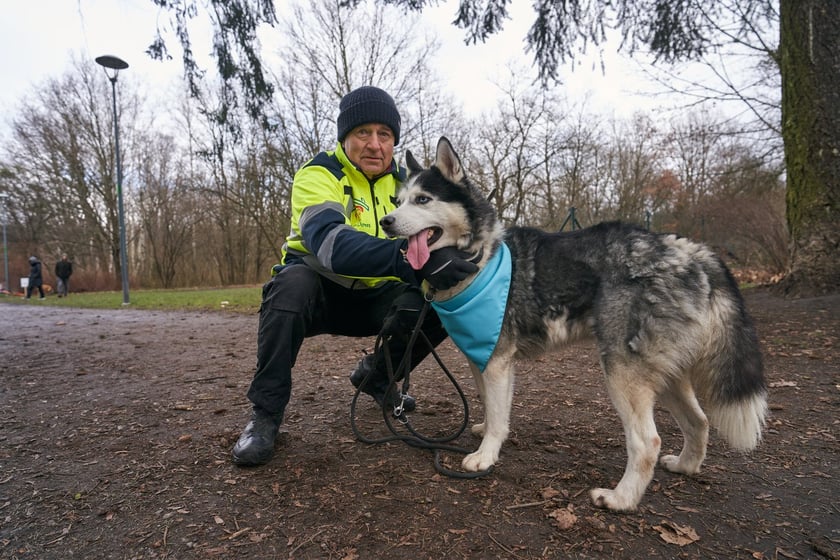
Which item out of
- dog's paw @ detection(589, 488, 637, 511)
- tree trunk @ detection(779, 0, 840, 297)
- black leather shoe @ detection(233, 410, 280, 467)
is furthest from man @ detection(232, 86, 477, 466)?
tree trunk @ detection(779, 0, 840, 297)

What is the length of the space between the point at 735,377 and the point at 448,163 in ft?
6.46

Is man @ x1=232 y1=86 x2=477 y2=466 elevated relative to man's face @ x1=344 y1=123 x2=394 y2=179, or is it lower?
lower

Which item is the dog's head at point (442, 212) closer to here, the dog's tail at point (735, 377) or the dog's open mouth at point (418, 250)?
the dog's open mouth at point (418, 250)

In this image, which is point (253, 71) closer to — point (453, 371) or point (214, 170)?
point (453, 371)

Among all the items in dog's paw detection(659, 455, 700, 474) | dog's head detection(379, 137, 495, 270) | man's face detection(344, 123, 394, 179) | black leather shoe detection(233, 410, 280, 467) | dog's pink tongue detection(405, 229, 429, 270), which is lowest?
dog's paw detection(659, 455, 700, 474)

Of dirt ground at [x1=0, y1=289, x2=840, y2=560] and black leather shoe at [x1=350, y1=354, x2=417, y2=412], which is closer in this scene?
dirt ground at [x1=0, y1=289, x2=840, y2=560]

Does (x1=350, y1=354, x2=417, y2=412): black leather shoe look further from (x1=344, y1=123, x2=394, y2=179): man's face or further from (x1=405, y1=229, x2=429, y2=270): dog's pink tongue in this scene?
(x1=344, y1=123, x2=394, y2=179): man's face

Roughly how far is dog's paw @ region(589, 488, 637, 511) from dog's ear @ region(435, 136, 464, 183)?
1943 mm

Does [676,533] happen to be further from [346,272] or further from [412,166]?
[412,166]

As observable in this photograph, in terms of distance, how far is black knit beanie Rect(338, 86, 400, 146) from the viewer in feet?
10.7

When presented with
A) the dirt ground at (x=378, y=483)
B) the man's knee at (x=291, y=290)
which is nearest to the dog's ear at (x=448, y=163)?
the man's knee at (x=291, y=290)

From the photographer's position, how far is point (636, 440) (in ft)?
7.36

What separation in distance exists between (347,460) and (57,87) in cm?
3674

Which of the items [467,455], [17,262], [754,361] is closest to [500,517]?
[467,455]
